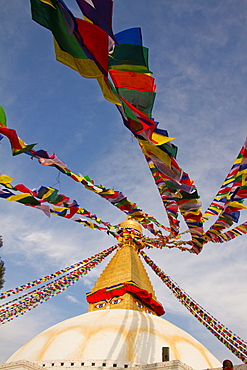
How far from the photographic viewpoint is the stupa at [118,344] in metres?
8.56

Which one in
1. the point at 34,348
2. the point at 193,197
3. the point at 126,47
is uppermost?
the point at 126,47

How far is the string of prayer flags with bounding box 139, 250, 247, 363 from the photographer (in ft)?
29.8

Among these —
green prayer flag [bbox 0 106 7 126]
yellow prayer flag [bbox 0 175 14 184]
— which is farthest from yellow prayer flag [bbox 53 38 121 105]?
yellow prayer flag [bbox 0 175 14 184]

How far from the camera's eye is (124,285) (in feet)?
45.4

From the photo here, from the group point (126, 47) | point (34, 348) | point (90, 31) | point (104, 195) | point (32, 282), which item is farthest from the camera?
point (32, 282)

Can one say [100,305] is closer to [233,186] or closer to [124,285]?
[124,285]

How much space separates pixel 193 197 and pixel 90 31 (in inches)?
149

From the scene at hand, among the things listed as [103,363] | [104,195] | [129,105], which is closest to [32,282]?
[103,363]

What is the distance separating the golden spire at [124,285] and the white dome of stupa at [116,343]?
6.40 feet

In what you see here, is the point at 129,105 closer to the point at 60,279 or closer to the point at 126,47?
the point at 126,47

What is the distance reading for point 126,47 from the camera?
3428 mm

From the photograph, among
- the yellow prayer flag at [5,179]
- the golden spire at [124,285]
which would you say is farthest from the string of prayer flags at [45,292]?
the yellow prayer flag at [5,179]

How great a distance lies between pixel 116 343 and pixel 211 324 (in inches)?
144

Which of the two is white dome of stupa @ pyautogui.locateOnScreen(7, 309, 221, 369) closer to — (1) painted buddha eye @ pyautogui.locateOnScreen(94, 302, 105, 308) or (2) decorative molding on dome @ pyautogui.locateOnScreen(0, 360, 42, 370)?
(2) decorative molding on dome @ pyautogui.locateOnScreen(0, 360, 42, 370)
